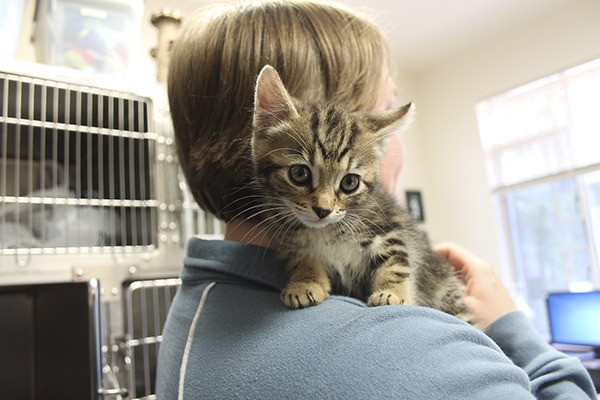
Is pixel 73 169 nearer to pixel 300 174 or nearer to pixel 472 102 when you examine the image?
pixel 300 174

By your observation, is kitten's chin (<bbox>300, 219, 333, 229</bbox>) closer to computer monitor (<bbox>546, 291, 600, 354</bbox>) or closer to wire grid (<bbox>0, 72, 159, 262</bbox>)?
wire grid (<bbox>0, 72, 159, 262</bbox>)

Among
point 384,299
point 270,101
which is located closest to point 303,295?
point 384,299

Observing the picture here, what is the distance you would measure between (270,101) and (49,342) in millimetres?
692

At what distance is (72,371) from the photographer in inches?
37.5

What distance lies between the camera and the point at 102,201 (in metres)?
1.21

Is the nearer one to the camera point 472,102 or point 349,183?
point 349,183

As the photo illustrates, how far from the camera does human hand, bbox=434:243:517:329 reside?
96cm

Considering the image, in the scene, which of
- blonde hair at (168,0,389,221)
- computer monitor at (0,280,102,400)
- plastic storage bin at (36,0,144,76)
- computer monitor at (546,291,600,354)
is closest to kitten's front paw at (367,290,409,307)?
blonde hair at (168,0,389,221)

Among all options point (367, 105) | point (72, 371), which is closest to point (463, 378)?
point (367, 105)

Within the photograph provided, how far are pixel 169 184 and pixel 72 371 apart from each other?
1.81 feet

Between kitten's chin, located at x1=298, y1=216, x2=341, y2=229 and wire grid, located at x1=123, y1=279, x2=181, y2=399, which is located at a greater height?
kitten's chin, located at x1=298, y1=216, x2=341, y2=229

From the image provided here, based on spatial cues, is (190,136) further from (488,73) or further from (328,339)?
(488,73)

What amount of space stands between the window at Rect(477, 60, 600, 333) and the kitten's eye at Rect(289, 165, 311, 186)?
2.36 meters

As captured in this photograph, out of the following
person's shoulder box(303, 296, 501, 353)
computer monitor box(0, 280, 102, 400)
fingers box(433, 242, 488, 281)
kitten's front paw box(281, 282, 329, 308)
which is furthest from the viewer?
fingers box(433, 242, 488, 281)
